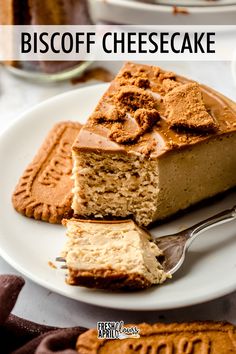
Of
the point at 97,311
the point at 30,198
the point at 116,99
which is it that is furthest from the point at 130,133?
the point at 97,311

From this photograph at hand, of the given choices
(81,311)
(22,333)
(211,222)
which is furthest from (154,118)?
(22,333)

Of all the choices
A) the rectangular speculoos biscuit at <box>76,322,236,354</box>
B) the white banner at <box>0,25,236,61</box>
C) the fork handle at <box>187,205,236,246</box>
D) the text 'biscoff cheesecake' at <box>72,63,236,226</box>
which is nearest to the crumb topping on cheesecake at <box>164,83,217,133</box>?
the text 'biscoff cheesecake' at <box>72,63,236,226</box>

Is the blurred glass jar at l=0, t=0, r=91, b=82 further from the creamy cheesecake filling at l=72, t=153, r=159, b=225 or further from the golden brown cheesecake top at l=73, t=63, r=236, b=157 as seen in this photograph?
the creamy cheesecake filling at l=72, t=153, r=159, b=225

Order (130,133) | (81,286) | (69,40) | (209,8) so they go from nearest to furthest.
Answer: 1. (81,286)
2. (130,133)
3. (69,40)
4. (209,8)

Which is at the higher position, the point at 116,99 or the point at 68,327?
the point at 116,99

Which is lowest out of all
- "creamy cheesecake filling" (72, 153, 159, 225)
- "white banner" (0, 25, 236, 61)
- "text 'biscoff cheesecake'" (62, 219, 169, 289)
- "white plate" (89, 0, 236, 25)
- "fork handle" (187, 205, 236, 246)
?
"text 'biscoff cheesecake'" (62, 219, 169, 289)

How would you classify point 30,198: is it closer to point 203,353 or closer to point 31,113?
point 31,113

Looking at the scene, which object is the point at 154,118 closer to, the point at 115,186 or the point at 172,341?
the point at 115,186
